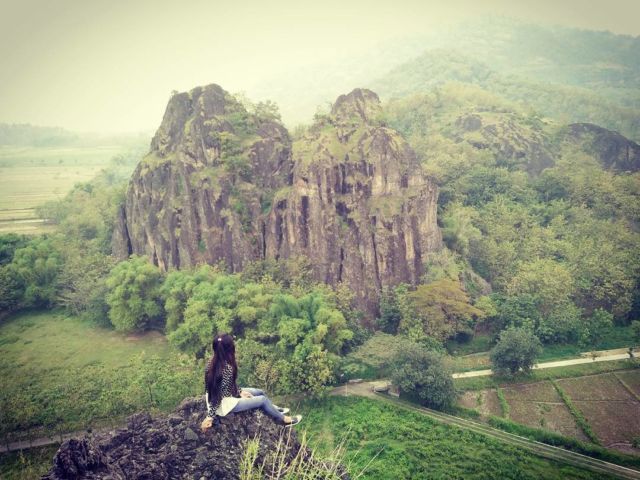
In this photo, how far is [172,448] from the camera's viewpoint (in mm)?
11117

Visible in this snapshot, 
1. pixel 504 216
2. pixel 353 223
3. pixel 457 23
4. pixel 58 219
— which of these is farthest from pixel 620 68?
pixel 58 219

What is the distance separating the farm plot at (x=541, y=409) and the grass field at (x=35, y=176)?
52203 mm

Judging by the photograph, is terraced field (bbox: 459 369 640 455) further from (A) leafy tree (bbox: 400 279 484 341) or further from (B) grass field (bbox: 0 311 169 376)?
(B) grass field (bbox: 0 311 169 376)

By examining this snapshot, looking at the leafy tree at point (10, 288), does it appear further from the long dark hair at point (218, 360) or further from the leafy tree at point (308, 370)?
the long dark hair at point (218, 360)

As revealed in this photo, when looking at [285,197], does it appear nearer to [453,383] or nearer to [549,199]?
[453,383]

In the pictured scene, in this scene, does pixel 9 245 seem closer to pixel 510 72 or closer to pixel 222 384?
pixel 222 384

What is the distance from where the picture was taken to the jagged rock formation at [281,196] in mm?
34719

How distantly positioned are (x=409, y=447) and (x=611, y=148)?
167 ft

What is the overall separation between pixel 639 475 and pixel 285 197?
2811 cm

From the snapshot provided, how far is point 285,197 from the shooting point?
120ft

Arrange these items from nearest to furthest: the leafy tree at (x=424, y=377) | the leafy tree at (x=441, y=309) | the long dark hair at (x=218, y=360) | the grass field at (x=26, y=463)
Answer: the long dark hair at (x=218, y=360), the grass field at (x=26, y=463), the leafy tree at (x=424, y=377), the leafy tree at (x=441, y=309)

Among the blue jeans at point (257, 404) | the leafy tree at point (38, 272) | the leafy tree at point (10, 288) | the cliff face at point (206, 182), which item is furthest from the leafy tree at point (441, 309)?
the leafy tree at point (10, 288)

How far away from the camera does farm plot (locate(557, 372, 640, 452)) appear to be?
24638 mm

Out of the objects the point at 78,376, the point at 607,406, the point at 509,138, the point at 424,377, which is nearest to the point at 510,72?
the point at 509,138
